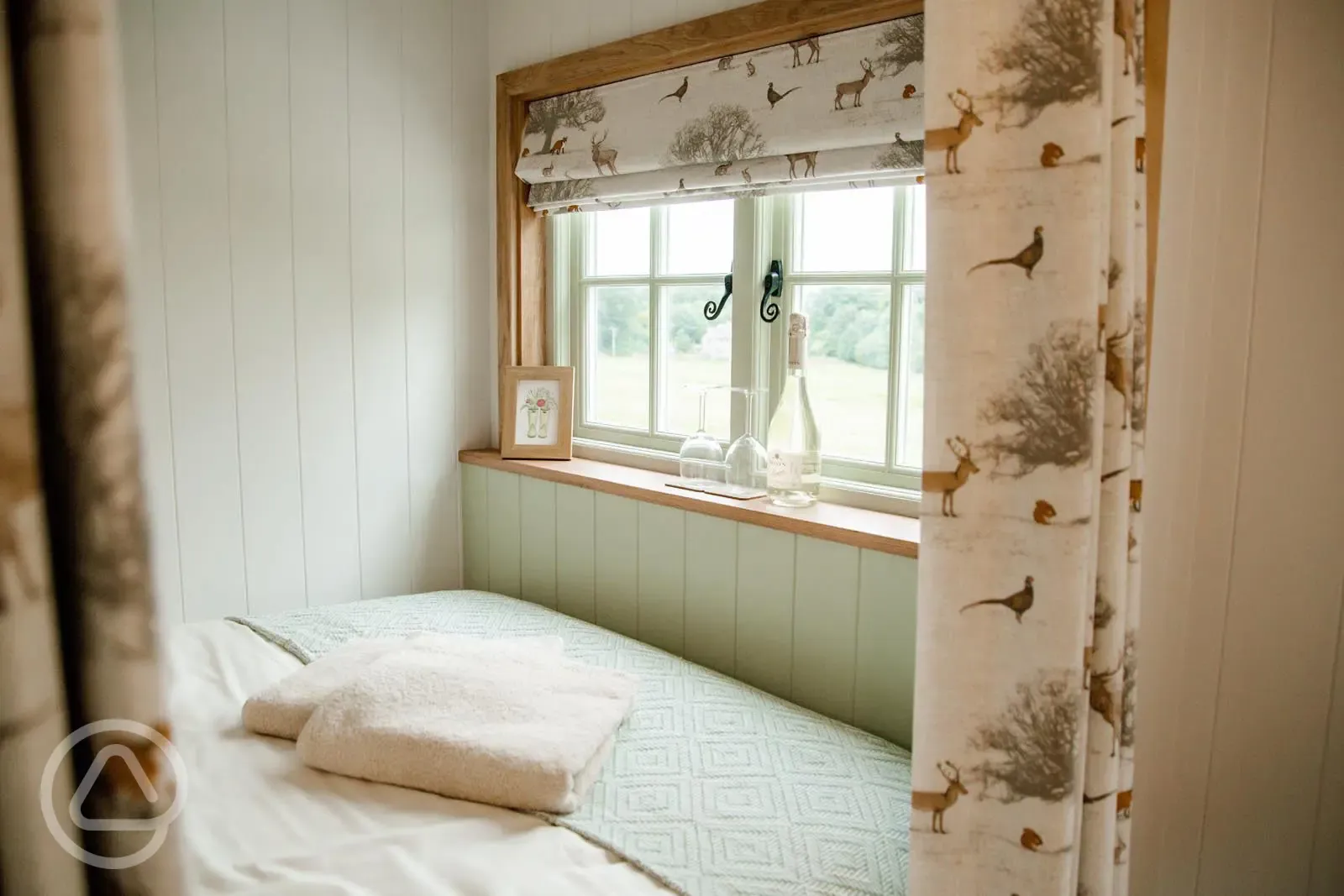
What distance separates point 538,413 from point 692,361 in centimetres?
49

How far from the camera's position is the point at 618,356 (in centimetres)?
244

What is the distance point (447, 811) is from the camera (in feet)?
4.02

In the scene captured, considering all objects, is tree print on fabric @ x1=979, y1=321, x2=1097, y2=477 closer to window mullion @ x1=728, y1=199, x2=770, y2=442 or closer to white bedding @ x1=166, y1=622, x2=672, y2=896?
white bedding @ x1=166, y1=622, x2=672, y2=896

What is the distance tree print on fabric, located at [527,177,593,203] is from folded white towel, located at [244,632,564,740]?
1151mm

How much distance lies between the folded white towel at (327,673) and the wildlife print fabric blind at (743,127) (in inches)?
41.4

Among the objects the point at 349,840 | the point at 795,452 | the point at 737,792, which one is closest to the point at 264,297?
the point at 795,452

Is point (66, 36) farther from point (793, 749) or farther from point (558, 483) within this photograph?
point (558, 483)

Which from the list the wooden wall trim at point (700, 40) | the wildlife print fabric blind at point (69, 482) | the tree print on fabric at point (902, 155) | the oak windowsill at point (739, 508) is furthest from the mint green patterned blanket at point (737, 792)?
the wooden wall trim at point (700, 40)

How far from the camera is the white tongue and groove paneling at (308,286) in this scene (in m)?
2.04

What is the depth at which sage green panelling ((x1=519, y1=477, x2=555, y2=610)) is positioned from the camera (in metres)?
2.34

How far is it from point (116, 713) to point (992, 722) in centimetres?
85

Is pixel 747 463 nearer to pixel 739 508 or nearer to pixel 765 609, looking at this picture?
pixel 739 508

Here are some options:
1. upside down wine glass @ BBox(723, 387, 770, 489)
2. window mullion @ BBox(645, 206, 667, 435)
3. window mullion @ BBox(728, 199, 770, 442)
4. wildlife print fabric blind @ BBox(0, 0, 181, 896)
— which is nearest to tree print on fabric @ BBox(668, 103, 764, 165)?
window mullion @ BBox(728, 199, 770, 442)

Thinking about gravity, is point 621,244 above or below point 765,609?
above
